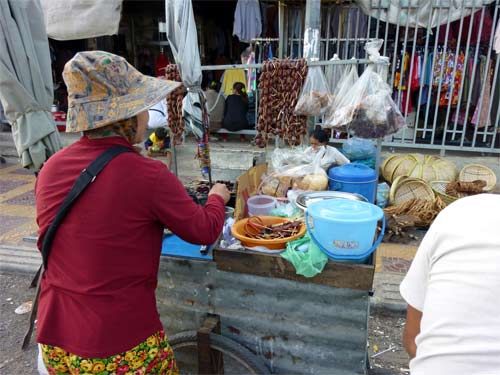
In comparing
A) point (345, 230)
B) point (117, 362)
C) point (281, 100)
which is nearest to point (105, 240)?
point (117, 362)

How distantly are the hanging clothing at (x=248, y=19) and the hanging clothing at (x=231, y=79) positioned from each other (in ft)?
2.76

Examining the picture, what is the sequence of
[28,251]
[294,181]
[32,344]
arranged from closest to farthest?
[294,181] < [32,344] < [28,251]

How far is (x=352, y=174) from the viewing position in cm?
291

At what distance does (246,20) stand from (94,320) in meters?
6.40

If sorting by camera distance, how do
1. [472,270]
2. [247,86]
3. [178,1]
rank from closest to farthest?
[472,270] < [178,1] < [247,86]

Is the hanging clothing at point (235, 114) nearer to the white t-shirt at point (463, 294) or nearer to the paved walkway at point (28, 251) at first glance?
the paved walkway at point (28, 251)

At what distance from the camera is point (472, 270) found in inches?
38.2

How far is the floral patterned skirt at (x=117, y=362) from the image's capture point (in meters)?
1.54

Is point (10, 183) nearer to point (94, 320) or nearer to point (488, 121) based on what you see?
point (94, 320)

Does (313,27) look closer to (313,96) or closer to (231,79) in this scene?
(313,96)

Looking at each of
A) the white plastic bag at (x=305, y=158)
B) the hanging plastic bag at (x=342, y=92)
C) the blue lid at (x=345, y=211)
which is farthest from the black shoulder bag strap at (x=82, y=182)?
the hanging plastic bag at (x=342, y=92)

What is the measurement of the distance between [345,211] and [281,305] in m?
0.59

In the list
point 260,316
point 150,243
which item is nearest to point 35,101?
point 150,243

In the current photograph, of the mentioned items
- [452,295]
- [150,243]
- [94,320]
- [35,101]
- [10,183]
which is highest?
[35,101]
